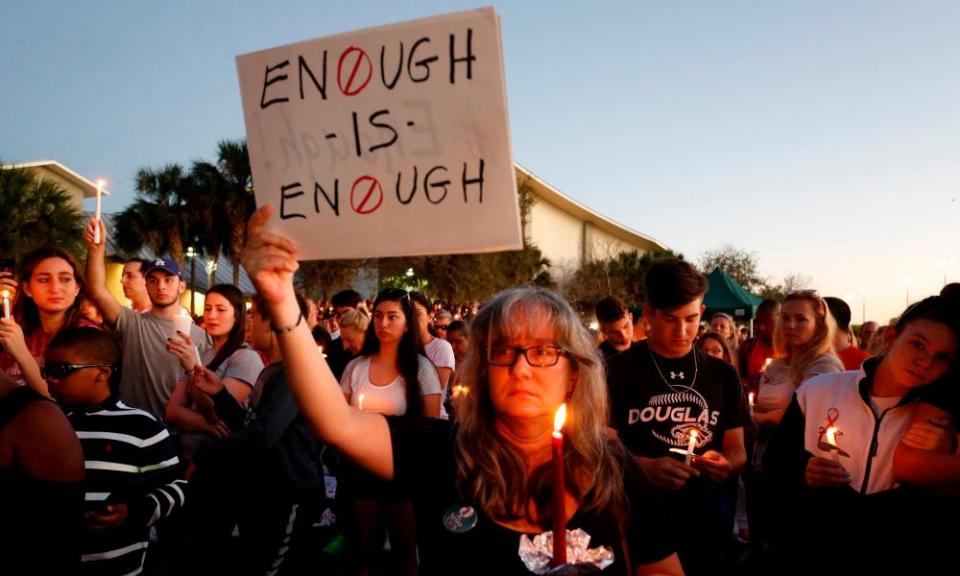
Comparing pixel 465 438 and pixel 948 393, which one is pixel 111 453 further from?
pixel 948 393

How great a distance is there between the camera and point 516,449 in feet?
6.64

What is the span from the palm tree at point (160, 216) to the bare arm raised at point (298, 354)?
32.7m

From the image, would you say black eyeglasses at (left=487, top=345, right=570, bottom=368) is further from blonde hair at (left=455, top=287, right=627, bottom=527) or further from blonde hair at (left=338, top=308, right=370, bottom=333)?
blonde hair at (left=338, top=308, right=370, bottom=333)

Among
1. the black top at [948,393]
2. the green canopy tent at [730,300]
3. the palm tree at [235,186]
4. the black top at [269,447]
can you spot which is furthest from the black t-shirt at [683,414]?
the palm tree at [235,186]

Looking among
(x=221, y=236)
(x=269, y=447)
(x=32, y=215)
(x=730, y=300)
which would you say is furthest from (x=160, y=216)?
(x=269, y=447)

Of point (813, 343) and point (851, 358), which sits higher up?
point (813, 343)

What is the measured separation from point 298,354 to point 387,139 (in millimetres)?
637

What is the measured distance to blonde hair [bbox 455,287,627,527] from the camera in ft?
6.25

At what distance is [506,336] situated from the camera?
6.53 ft

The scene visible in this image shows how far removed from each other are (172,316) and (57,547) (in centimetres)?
266

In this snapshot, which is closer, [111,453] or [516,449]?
[516,449]

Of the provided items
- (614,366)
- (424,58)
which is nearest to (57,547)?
(424,58)

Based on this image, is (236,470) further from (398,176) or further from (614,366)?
(398,176)

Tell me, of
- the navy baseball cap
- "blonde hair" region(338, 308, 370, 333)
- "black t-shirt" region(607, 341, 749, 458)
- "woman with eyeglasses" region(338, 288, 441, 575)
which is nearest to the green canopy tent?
"blonde hair" region(338, 308, 370, 333)
